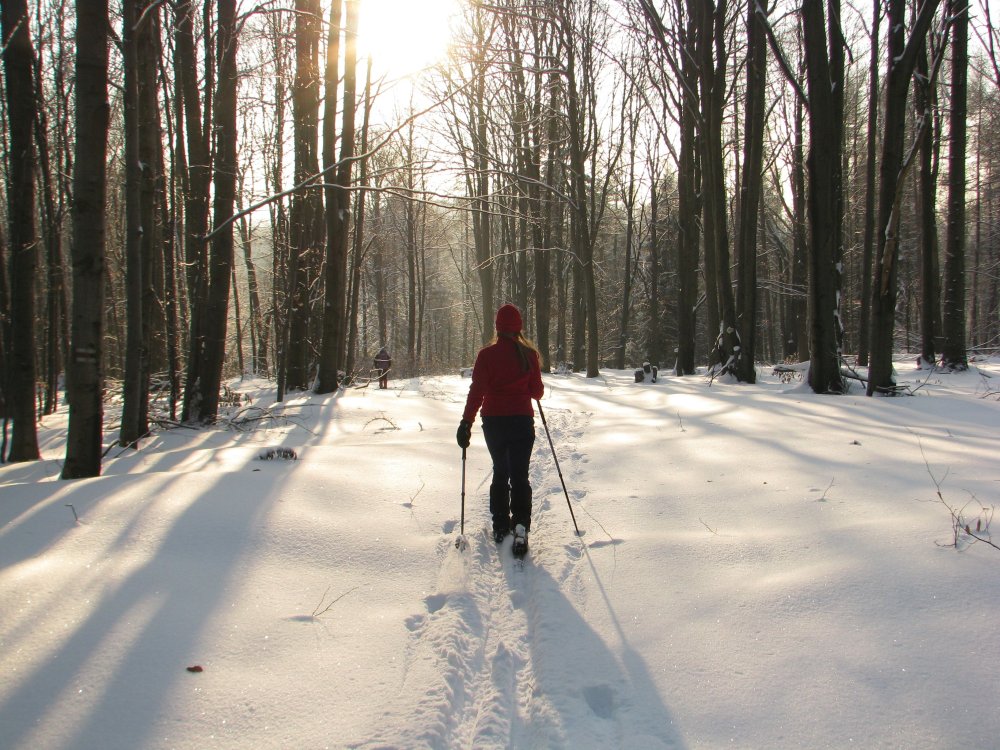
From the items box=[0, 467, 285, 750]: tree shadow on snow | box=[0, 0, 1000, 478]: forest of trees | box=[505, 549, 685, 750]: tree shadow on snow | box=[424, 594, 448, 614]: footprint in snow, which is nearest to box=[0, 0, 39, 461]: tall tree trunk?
box=[0, 0, 1000, 478]: forest of trees

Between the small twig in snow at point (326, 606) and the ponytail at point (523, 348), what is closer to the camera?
the small twig in snow at point (326, 606)

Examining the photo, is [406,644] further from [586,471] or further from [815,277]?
[815,277]

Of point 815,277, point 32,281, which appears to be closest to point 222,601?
point 32,281

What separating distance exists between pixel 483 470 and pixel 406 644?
3645 mm

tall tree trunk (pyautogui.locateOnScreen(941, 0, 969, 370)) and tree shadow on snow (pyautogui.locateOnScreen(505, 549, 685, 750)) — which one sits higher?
tall tree trunk (pyautogui.locateOnScreen(941, 0, 969, 370))

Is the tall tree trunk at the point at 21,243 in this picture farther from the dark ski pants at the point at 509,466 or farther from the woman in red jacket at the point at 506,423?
the dark ski pants at the point at 509,466

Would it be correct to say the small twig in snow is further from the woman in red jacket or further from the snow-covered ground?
the woman in red jacket

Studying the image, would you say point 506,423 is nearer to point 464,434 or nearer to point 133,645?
point 464,434

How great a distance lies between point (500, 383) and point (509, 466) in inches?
25.1

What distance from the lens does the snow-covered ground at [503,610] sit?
7.37 ft

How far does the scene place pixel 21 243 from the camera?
24.6ft

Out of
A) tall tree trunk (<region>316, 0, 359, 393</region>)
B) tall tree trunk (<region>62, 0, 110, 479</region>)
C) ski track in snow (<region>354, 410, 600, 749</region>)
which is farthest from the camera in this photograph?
tall tree trunk (<region>316, 0, 359, 393</region>)

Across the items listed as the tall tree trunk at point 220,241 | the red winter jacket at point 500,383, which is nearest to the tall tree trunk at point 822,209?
the red winter jacket at point 500,383

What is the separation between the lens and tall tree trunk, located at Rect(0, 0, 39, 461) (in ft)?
22.1
